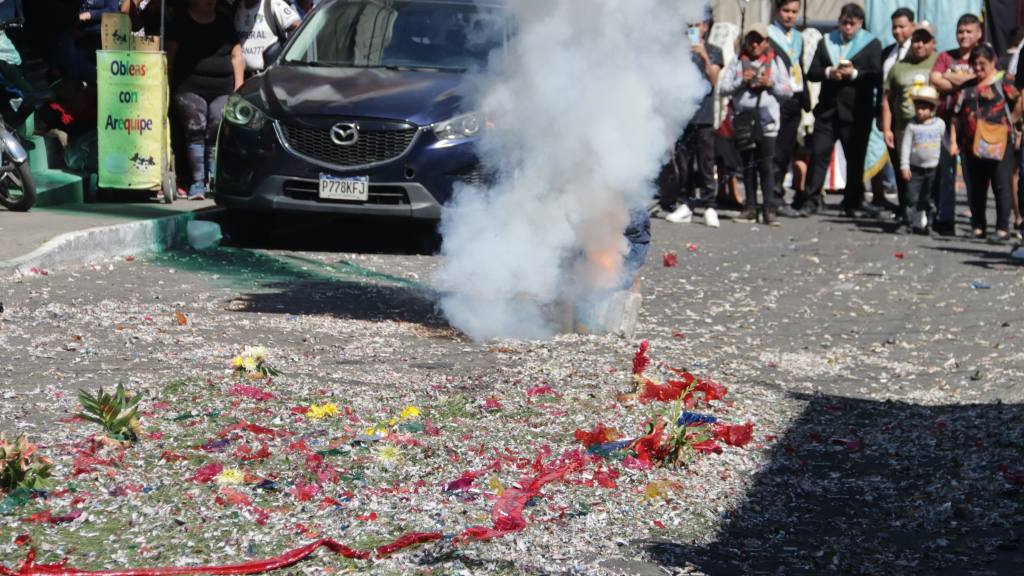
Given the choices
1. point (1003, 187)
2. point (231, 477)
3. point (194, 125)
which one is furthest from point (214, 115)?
point (231, 477)

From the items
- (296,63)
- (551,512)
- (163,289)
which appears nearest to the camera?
(551,512)

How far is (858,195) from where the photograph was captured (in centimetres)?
1694

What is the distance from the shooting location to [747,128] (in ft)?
51.1

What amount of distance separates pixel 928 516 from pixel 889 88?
35.8 feet

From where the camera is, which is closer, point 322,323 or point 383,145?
point 322,323

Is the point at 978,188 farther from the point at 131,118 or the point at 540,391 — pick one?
the point at 540,391

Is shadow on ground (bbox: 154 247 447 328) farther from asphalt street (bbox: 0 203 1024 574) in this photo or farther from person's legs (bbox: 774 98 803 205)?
person's legs (bbox: 774 98 803 205)

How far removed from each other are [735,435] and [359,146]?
19.9 ft

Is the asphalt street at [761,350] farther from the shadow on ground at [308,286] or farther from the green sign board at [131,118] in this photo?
the green sign board at [131,118]

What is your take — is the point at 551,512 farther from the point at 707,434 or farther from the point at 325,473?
the point at 707,434

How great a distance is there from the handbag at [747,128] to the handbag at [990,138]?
2222mm

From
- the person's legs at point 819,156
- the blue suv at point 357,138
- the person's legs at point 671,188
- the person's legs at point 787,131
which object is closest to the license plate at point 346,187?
the blue suv at point 357,138

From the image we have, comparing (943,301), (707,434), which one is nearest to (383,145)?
(943,301)

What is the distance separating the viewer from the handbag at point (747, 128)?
50.8 feet
